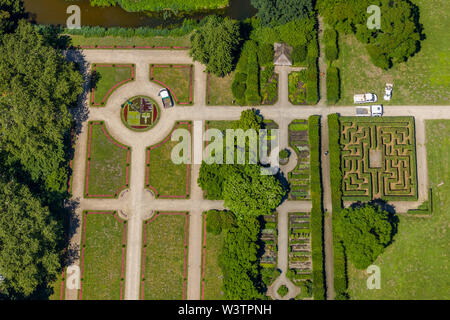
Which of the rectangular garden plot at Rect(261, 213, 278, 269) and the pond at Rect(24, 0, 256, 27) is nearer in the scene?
the rectangular garden plot at Rect(261, 213, 278, 269)

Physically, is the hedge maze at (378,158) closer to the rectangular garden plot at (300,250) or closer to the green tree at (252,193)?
the rectangular garden plot at (300,250)

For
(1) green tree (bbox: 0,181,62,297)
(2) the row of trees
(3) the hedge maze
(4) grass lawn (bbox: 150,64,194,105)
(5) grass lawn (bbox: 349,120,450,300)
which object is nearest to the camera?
(1) green tree (bbox: 0,181,62,297)

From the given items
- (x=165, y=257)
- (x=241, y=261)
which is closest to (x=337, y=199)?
(x=241, y=261)

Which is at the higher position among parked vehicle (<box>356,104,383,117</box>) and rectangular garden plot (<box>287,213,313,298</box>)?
parked vehicle (<box>356,104,383,117</box>)

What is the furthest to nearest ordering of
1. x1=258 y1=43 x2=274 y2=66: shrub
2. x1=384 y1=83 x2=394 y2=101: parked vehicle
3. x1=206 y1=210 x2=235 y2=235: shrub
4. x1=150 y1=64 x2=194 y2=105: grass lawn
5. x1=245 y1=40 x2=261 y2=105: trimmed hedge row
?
1. x1=150 y1=64 x2=194 y2=105: grass lawn
2. x1=258 y1=43 x2=274 y2=66: shrub
3. x1=245 y1=40 x2=261 y2=105: trimmed hedge row
4. x1=384 y1=83 x2=394 y2=101: parked vehicle
5. x1=206 y1=210 x2=235 y2=235: shrub

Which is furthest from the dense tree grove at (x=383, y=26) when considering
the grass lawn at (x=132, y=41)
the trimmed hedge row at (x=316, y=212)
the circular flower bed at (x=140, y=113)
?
the circular flower bed at (x=140, y=113)

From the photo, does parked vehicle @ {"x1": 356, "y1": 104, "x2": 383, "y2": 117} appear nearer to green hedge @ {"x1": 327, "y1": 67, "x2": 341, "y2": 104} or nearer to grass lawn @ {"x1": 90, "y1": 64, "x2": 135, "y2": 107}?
green hedge @ {"x1": 327, "y1": 67, "x2": 341, "y2": 104}

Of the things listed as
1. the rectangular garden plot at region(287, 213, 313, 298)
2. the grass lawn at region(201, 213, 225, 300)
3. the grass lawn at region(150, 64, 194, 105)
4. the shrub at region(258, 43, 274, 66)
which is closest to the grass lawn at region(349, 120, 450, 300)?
the rectangular garden plot at region(287, 213, 313, 298)
